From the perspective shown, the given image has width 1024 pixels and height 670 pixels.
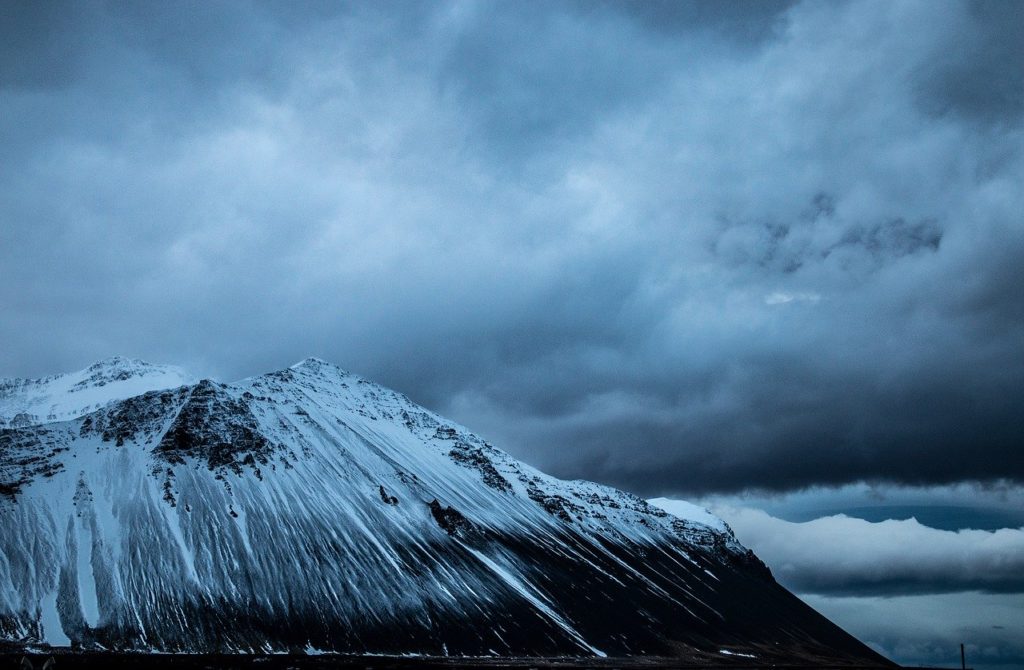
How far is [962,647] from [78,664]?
564 feet

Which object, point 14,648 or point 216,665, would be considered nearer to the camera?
point 216,665

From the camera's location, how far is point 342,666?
188m

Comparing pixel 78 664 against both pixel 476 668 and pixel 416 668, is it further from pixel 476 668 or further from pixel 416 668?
pixel 476 668

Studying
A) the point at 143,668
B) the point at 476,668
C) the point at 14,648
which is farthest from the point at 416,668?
the point at 14,648

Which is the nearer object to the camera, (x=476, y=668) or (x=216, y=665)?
(x=216, y=665)

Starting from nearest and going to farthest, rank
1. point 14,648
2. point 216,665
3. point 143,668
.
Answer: point 143,668 → point 216,665 → point 14,648

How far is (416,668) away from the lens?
188500 mm

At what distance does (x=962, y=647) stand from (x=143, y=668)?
158957 mm

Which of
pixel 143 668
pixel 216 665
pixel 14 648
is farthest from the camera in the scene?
pixel 14 648

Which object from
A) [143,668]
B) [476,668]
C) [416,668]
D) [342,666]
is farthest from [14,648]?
[476,668]

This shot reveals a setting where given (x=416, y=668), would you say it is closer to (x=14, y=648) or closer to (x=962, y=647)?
(x=14, y=648)

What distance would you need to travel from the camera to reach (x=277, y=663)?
192500 millimetres

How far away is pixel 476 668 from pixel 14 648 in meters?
99.2

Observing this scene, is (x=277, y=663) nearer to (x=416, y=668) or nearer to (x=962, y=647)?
(x=416, y=668)
